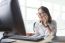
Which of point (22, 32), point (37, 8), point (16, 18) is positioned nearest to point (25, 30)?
point (22, 32)

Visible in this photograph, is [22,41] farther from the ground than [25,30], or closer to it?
closer to it

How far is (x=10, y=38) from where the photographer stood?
1.15m

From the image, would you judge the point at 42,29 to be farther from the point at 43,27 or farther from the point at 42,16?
the point at 42,16

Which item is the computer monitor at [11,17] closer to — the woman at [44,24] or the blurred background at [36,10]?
the blurred background at [36,10]

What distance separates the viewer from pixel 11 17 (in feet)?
3.84

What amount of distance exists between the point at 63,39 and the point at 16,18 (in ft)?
1.75

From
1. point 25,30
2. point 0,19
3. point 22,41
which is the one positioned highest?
point 0,19

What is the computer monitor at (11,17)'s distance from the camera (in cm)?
116

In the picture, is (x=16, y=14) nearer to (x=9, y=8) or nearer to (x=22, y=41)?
(x=9, y=8)

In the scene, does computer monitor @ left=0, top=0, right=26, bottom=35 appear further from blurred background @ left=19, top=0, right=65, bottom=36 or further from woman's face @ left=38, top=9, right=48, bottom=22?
woman's face @ left=38, top=9, right=48, bottom=22

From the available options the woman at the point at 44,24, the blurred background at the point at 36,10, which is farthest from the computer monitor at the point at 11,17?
the woman at the point at 44,24

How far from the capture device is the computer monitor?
1163 mm

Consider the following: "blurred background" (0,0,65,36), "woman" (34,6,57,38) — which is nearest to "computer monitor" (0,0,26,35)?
"blurred background" (0,0,65,36)

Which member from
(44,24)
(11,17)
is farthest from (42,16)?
(11,17)
